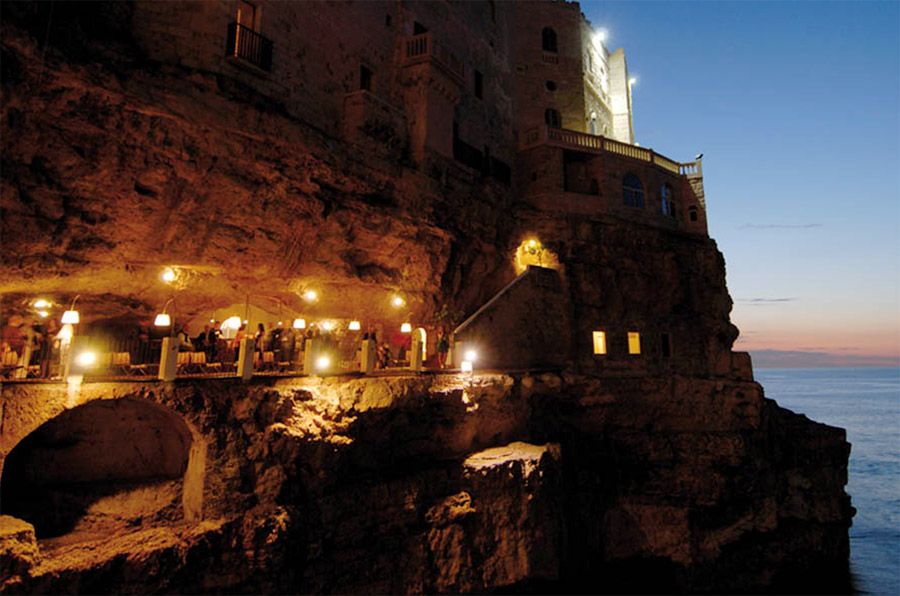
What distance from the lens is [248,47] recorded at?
1448cm

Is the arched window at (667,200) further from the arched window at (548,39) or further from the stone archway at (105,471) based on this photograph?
the stone archway at (105,471)

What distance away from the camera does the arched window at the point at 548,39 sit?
31781 millimetres

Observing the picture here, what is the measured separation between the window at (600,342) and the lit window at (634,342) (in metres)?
1.62

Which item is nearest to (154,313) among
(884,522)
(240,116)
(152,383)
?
(152,383)

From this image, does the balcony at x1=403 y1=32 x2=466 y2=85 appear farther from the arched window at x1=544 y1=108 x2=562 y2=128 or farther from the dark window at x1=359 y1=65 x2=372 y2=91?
the arched window at x1=544 y1=108 x2=562 y2=128

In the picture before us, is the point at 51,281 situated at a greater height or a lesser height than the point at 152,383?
greater

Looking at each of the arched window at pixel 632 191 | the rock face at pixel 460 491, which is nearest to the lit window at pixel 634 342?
the rock face at pixel 460 491

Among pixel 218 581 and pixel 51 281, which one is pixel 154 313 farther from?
pixel 218 581

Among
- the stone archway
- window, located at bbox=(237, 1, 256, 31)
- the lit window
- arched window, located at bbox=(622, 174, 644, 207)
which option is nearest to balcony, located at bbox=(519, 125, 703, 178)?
arched window, located at bbox=(622, 174, 644, 207)

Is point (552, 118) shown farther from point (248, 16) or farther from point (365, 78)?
point (248, 16)

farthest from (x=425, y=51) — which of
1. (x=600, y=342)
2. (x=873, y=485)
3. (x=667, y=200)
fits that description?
(x=873, y=485)

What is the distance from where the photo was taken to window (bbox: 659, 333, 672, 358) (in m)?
25.2

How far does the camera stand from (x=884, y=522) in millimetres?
35938

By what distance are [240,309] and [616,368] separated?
17.9m
